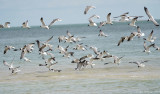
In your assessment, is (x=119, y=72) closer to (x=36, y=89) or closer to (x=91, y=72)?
(x=91, y=72)

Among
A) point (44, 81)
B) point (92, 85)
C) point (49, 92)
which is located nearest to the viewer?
point (49, 92)

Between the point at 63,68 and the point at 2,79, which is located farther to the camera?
the point at 63,68

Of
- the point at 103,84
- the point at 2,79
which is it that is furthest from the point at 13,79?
the point at 103,84

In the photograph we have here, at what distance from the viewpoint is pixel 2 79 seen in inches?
1038

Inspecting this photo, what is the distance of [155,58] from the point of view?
34.2 metres

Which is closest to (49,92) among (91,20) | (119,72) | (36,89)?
(36,89)

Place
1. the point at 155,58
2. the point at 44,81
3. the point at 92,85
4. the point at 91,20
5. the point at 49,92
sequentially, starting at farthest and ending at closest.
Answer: the point at 155,58
the point at 91,20
the point at 44,81
the point at 92,85
the point at 49,92

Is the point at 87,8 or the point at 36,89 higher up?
the point at 87,8

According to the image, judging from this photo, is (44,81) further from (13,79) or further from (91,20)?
(91,20)

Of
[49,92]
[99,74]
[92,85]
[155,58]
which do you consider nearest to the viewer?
[49,92]

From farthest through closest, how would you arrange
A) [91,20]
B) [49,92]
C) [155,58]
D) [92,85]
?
[155,58] < [91,20] < [92,85] < [49,92]

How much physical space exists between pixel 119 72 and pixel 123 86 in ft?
16.4

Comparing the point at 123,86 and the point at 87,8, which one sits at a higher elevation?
the point at 87,8

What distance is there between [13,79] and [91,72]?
Answer: 4.81 metres
